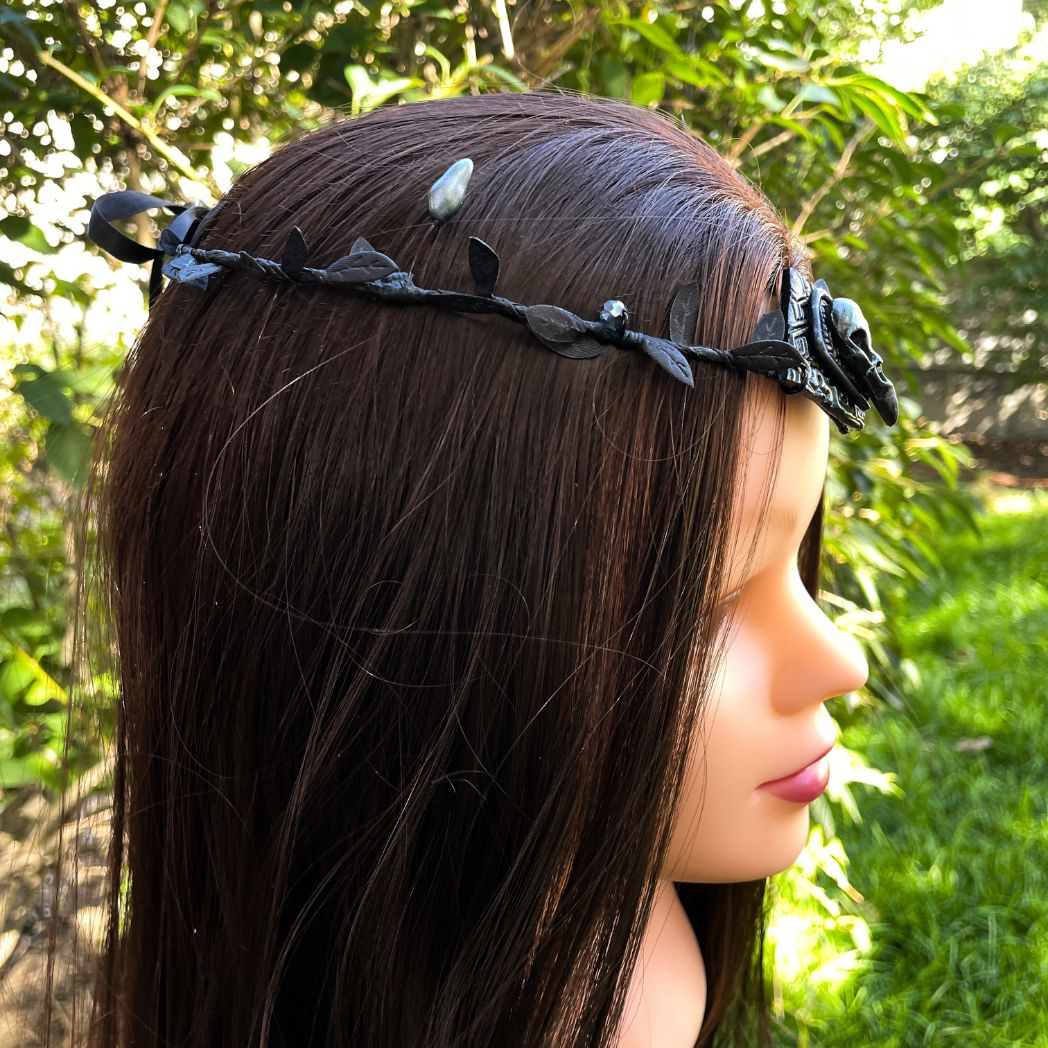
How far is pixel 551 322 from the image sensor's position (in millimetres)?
577

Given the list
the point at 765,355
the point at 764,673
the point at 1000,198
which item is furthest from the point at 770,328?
the point at 1000,198

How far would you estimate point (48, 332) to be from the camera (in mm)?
1485

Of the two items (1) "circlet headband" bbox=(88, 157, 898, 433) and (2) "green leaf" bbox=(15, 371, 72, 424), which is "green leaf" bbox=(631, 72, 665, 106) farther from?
(2) "green leaf" bbox=(15, 371, 72, 424)

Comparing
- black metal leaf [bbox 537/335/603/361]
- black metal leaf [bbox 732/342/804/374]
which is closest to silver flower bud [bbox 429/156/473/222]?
black metal leaf [bbox 537/335/603/361]

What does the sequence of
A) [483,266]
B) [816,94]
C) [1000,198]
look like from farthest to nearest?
[1000,198] → [816,94] → [483,266]

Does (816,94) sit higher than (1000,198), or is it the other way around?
(1000,198)

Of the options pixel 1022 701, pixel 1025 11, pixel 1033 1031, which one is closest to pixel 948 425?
pixel 1025 11

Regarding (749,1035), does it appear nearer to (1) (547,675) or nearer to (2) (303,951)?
(2) (303,951)

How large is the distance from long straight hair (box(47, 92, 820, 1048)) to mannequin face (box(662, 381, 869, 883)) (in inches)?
1.2

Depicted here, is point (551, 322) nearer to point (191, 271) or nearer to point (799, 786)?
point (191, 271)

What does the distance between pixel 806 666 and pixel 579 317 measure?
0.33 meters

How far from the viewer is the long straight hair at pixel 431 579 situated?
60 cm

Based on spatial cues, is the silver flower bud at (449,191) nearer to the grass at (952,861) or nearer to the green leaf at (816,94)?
the green leaf at (816,94)

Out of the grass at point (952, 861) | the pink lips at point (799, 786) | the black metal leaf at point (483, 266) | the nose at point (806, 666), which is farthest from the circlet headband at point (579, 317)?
the grass at point (952, 861)
